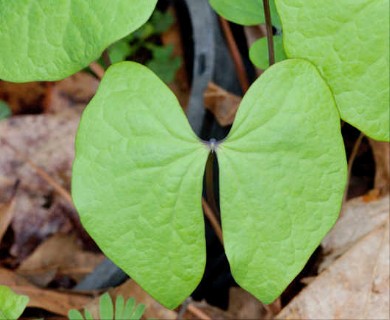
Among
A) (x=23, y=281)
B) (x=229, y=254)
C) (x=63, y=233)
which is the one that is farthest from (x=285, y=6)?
(x=63, y=233)

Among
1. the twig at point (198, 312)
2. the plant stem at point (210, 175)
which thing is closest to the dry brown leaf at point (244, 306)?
the twig at point (198, 312)

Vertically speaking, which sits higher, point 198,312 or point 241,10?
→ point 241,10

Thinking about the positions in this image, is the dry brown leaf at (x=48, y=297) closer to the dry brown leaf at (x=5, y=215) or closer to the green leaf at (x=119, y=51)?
the dry brown leaf at (x=5, y=215)

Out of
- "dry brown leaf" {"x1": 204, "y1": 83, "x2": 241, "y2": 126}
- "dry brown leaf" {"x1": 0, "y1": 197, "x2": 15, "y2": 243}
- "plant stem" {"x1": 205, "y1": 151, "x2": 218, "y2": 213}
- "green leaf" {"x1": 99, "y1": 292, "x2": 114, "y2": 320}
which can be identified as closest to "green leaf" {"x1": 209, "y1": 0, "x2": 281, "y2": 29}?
"plant stem" {"x1": 205, "y1": 151, "x2": 218, "y2": 213}

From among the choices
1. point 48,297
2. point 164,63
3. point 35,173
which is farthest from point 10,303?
point 164,63

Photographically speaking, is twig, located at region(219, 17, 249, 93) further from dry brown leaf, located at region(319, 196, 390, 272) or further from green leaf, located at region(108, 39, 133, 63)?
dry brown leaf, located at region(319, 196, 390, 272)

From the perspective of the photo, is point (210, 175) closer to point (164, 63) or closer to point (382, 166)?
point (382, 166)
